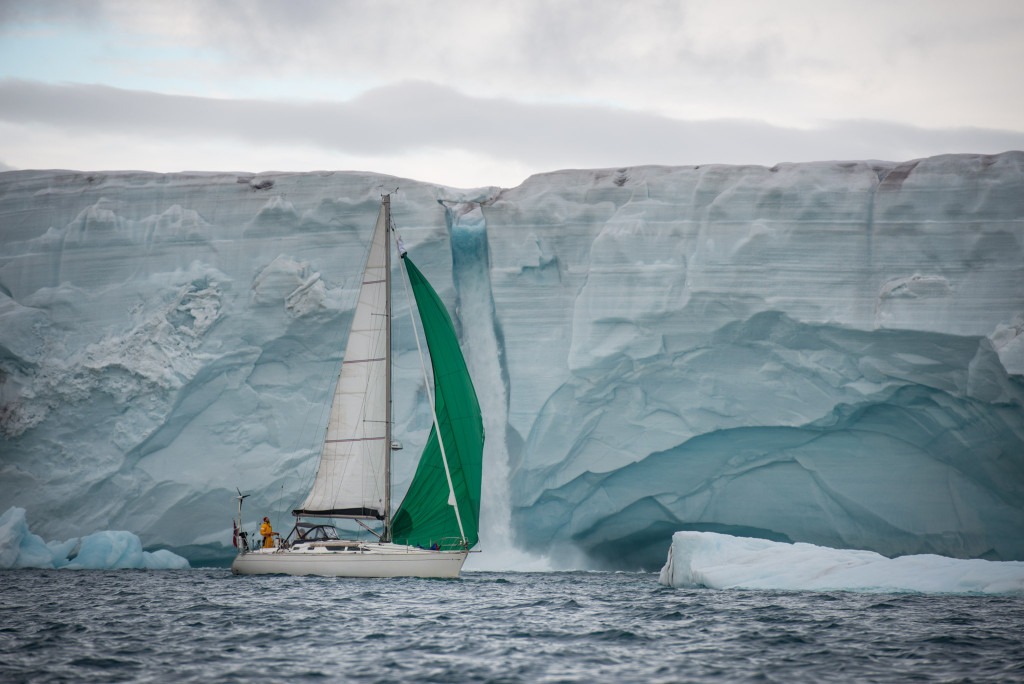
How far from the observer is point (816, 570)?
16.7 meters

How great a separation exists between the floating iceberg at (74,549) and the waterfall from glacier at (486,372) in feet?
21.0

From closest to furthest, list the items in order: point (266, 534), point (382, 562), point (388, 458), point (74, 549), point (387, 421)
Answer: point (382, 562), point (388, 458), point (387, 421), point (266, 534), point (74, 549)

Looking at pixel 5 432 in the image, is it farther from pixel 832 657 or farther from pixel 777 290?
pixel 832 657

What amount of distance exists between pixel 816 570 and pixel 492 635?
680 cm

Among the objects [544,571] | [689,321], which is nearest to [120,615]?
[544,571]

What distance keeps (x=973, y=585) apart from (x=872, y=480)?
21.2 ft

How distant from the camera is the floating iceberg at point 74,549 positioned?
21266mm

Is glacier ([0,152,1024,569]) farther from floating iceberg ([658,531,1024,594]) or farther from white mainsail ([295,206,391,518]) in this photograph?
floating iceberg ([658,531,1024,594])

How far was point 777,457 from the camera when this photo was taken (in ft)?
74.4

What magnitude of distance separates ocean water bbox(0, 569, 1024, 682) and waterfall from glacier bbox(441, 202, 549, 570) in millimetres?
6101

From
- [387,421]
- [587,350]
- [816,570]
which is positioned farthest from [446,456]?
[816,570]

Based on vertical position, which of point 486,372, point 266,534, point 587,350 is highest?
point 587,350

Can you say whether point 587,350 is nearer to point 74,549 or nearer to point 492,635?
point 74,549

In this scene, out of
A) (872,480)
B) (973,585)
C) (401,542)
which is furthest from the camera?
(872,480)
